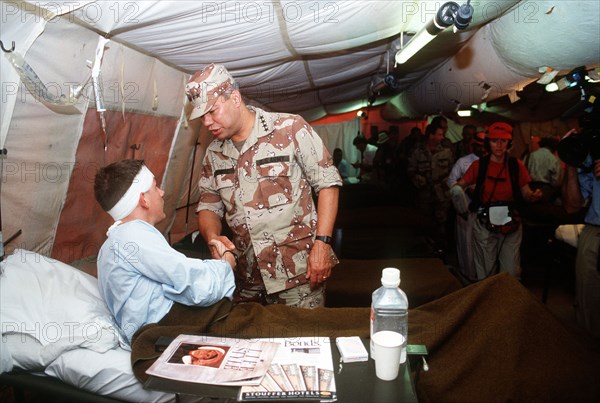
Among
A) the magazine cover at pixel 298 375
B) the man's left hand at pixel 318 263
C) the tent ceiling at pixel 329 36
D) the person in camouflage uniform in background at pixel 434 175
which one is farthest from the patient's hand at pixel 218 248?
the person in camouflage uniform in background at pixel 434 175

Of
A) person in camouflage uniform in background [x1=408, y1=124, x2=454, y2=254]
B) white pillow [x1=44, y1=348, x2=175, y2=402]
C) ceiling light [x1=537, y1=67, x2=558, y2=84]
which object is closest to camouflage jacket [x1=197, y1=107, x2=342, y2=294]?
white pillow [x1=44, y1=348, x2=175, y2=402]

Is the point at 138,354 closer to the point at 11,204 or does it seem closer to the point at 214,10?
the point at 11,204

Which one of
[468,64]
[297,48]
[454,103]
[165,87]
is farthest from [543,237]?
[165,87]

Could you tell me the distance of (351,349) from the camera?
1.53m

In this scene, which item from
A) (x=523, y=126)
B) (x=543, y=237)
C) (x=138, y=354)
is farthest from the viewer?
(x=523, y=126)

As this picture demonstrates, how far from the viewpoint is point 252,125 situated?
2.48 meters

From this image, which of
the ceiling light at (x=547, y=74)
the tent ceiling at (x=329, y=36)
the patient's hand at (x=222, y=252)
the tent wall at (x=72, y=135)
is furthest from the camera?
the ceiling light at (x=547, y=74)

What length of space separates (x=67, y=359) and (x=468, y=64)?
4.15 metres

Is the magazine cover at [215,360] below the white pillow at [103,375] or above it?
above

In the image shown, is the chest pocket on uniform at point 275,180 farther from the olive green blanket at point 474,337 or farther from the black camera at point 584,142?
the black camera at point 584,142

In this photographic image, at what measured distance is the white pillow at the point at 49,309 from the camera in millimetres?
1708

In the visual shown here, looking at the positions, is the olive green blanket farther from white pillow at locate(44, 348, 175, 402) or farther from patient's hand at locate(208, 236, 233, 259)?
patient's hand at locate(208, 236, 233, 259)

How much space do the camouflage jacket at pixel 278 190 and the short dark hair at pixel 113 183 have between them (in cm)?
68

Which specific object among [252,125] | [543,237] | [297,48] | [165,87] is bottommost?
[543,237]
